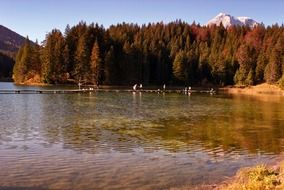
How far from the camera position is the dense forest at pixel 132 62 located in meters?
138

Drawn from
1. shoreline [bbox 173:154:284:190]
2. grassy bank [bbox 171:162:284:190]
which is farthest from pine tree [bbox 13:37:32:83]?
grassy bank [bbox 171:162:284:190]

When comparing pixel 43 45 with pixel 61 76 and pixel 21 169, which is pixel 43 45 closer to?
pixel 61 76

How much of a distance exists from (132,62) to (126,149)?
123086 mm

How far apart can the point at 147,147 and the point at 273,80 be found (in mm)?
113634

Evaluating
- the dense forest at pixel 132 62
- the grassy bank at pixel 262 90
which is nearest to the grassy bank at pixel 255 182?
the grassy bank at pixel 262 90

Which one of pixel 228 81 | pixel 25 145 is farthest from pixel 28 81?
pixel 25 145

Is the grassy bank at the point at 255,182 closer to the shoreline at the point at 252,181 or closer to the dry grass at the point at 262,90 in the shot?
the shoreline at the point at 252,181

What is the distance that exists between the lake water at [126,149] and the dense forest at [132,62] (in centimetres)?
9043

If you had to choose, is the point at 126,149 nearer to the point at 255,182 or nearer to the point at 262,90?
the point at 255,182

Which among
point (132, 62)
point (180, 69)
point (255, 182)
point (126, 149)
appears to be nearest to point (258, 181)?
point (255, 182)

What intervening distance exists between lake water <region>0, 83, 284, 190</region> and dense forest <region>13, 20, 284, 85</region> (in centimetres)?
9043

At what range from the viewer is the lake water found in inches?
759

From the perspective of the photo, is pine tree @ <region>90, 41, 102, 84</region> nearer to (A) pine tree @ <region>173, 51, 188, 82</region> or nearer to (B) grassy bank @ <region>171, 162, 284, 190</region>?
(A) pine tree @ <region>173, 51, 188, 82</region>

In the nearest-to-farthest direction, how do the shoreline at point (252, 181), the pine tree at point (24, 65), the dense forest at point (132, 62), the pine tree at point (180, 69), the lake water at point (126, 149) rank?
the shoreline at point (252, 181) < the lake water at point (126, 149) < the dense forest at point (132, 62) < the pine tree at point (24, 65) < the pine tree at point (180, 69)
